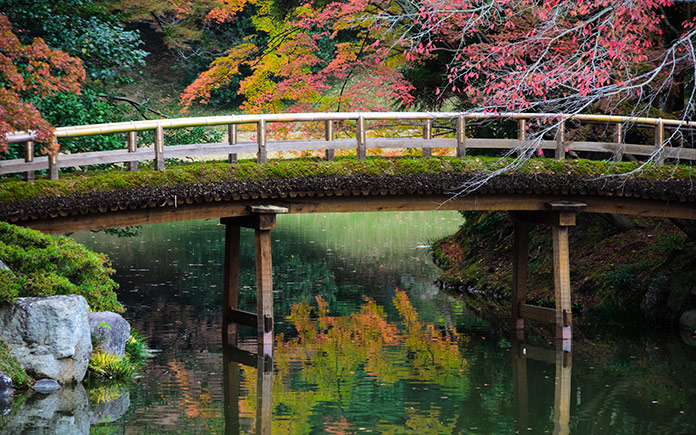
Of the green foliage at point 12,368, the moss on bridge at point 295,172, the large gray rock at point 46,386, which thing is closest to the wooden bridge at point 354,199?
the moss on bridge at point 295,172

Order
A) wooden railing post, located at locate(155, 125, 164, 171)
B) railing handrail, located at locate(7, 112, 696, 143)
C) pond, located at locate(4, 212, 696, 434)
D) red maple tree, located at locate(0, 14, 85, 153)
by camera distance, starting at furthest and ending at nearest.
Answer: wooden railing post, located at locate(155, 125, 164, 171) < railing handrail, located at locate(7, 112, 696, 143) < red maple tree, located at locate(0, 14, 85, 153) < pond, located at locate(4, 212, 696, 434)

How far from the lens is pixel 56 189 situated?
12.2 m

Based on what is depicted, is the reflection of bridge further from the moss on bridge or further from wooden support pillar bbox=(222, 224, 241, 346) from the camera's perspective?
the moss on bridge

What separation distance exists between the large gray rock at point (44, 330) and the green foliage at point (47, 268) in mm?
258

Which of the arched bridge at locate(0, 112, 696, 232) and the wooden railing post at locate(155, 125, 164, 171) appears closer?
the arched bridge at locate(0, 112, 696, 232)

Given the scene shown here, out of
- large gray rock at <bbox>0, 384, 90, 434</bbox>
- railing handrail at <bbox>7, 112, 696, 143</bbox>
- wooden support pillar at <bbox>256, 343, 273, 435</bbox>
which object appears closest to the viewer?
large gray rock at <bbox>0, 384, 90, 434</bbox>

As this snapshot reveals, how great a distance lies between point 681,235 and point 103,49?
11927 mm

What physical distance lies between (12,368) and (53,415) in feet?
3.66

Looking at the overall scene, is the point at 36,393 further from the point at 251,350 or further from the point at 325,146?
the point at 325,146

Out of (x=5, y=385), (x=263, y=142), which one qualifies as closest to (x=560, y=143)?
(x=263, y=142)

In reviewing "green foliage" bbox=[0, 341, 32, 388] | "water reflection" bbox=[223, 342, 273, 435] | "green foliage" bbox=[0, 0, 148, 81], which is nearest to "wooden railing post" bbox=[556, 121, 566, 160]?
"water reflection" bbox=[223, 342, 273, 435]

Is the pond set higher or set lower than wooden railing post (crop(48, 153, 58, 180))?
lower

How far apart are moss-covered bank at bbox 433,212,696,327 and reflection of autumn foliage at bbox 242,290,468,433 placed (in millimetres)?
2514

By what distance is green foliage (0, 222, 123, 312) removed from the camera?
36.8ft
